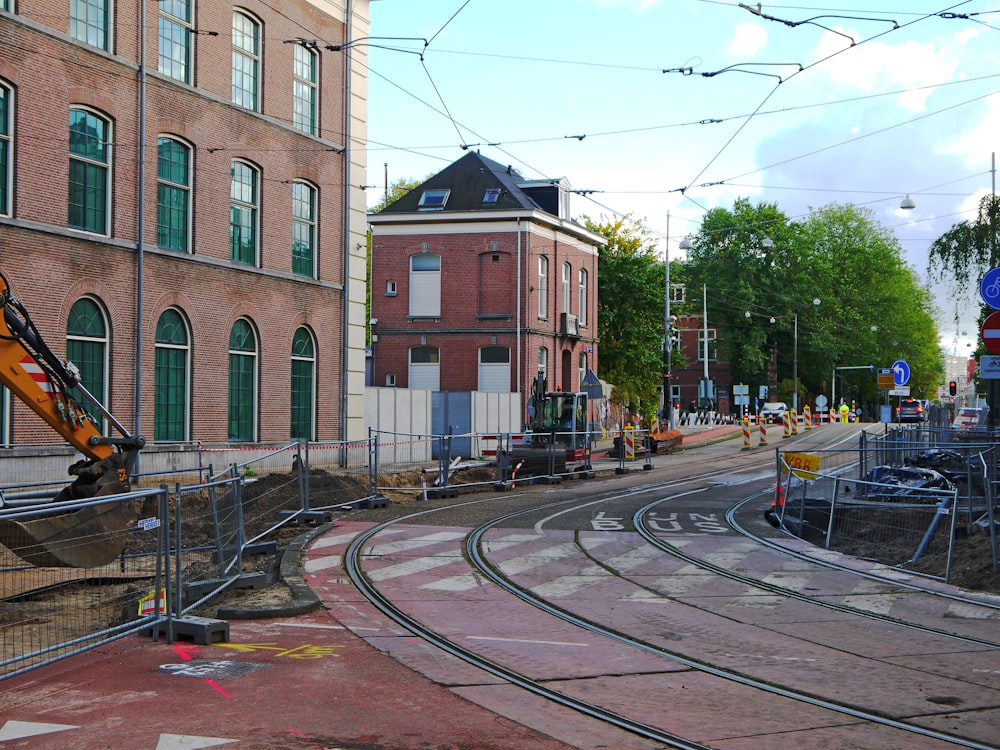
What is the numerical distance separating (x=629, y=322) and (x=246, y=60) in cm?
3395

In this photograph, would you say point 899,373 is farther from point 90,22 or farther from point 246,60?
point 90,22

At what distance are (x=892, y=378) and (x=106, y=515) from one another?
23.9 meters

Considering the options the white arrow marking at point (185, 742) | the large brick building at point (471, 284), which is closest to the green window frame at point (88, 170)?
the white arrow marking at point (185, 742)

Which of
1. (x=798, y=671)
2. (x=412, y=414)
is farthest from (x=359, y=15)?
(x=798, y=671)

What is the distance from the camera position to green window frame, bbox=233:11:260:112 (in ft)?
88.4

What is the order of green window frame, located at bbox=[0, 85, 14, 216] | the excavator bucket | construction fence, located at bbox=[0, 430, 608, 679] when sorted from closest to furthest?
construction fence, located at bbox=[0, 430, 608, 679]
the excavator bucket
green window frame, located at bbox=[0, 85, 14, 216]

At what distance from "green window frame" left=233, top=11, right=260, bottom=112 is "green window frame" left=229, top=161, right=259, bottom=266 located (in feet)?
5.25

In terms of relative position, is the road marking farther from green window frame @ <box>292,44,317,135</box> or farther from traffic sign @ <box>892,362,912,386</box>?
traffic sign @ <box>892,362,912,386</box>

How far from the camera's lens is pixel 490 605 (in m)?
10.8

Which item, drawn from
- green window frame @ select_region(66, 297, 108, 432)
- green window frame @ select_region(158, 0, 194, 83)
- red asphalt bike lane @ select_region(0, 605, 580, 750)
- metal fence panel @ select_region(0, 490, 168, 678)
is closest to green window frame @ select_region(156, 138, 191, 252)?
green window frame @ select_region(158, 0, 194, 83)

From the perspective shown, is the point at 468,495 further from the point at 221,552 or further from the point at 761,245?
the point at 761,245

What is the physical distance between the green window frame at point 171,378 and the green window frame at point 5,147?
14.9 ft

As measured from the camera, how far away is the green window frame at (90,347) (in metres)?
22.0

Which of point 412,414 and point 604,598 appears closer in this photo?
point 604,598
